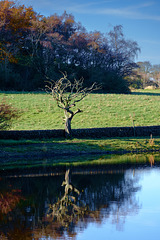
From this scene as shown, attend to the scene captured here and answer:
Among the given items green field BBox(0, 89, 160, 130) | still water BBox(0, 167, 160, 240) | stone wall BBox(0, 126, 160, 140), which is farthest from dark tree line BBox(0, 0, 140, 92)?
still water BBox(0, 167, 160, 240)

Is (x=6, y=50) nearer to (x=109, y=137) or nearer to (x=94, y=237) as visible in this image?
(x=109, y=137)

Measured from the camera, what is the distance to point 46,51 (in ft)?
211

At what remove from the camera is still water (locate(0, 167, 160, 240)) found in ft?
34.7

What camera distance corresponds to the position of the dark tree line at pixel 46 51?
2468 inches

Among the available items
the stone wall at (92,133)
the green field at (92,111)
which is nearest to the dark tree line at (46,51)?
the green field at (92,111)

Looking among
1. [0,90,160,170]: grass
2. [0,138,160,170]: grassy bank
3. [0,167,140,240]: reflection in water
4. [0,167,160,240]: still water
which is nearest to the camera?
[0,167,160,240]: still water

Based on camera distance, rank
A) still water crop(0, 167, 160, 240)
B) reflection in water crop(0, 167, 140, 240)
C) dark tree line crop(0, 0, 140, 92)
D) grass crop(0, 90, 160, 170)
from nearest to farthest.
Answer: still water crop(0, 167, 160, 240)
reflection in water crop(0, 167, 140, 240)
grass crop(0, 90, 160, 170)
dark tree line crop(0, 0, 140, 92)

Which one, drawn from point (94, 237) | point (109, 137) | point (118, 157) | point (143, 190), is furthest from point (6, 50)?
point (94, 237)

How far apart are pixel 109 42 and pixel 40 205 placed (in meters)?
63.3

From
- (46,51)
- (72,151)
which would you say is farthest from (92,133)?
(46,51)

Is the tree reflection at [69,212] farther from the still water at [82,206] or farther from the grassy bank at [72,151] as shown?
the grassy bank at [72,151]

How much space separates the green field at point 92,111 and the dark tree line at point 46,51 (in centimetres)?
826

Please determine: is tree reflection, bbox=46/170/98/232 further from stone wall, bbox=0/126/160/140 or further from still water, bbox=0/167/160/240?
stone wall, bbox=0/126/160/140

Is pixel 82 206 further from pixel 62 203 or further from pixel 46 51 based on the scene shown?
pixel 46 51
